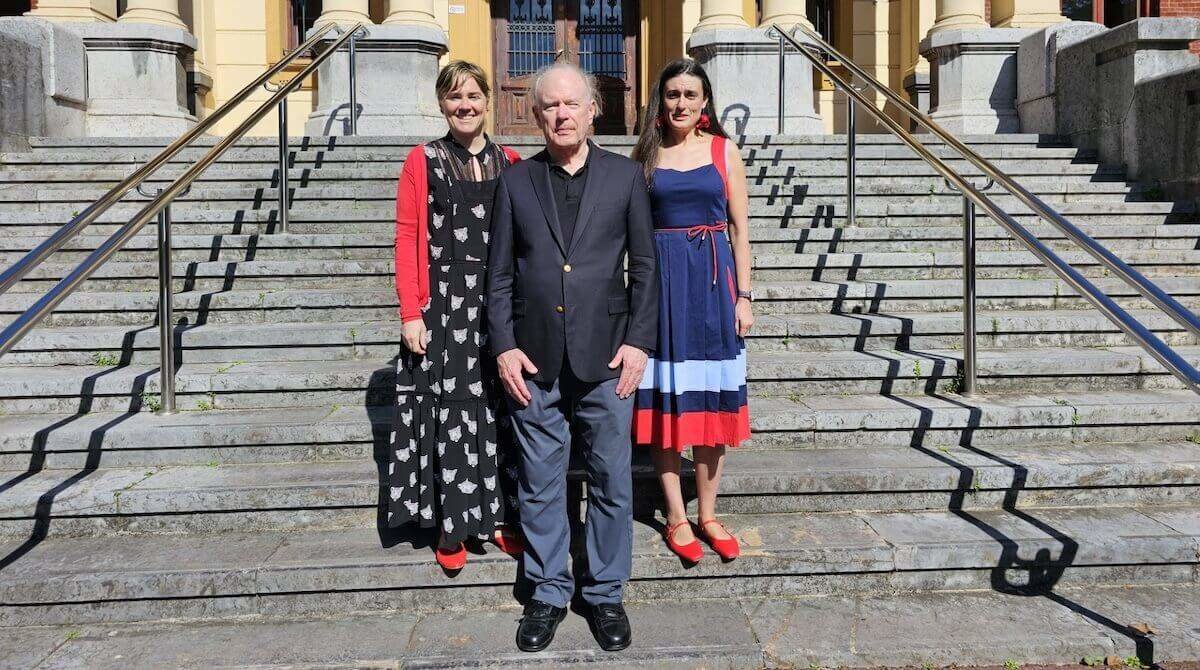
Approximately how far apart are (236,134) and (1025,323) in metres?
4.51

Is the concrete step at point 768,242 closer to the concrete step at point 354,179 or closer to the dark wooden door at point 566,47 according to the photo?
the concrete step at point 354,179

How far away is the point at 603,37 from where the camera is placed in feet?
36.3

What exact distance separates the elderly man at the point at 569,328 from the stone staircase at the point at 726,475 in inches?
10.8

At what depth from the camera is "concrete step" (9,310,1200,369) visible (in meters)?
4.40

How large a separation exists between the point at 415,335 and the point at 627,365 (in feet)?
2.39

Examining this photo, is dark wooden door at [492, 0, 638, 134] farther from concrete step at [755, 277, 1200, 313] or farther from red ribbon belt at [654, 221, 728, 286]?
red ribbon belt at [654, 221, 728, 286]

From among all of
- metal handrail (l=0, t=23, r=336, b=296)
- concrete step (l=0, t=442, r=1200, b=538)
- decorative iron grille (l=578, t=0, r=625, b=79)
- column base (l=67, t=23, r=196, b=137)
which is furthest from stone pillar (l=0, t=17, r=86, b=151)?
decorative iron grille (l=578, t=0, r=625, b=79)

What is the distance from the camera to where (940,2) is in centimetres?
934

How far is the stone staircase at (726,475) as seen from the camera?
2.84 m

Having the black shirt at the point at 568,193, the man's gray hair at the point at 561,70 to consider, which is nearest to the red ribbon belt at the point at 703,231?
the black shirt at the point at 568,193

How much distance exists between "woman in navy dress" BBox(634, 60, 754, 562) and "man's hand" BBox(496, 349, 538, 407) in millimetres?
493

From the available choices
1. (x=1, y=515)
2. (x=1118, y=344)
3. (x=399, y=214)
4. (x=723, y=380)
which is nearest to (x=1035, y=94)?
(x=1118, y=344)

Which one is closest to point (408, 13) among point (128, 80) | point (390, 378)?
point (128, 80)

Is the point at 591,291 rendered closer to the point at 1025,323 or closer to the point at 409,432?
the point at 409,432
